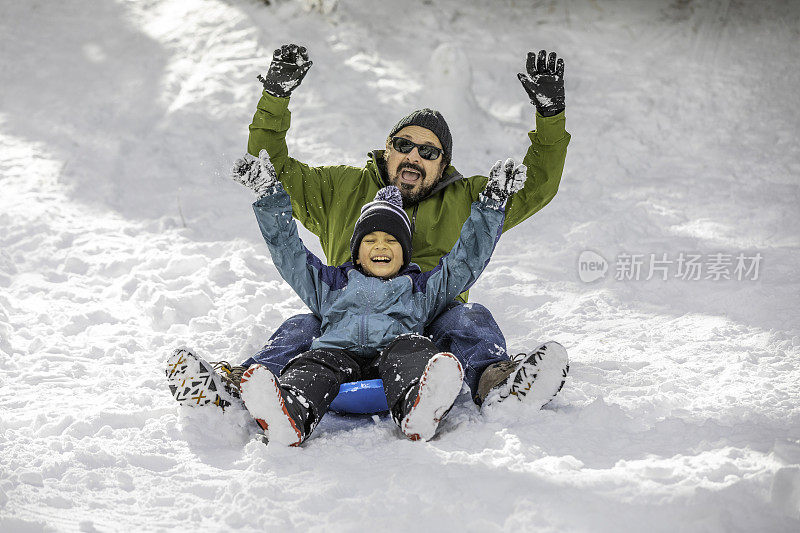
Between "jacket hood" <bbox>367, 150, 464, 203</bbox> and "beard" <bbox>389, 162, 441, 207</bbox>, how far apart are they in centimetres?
2

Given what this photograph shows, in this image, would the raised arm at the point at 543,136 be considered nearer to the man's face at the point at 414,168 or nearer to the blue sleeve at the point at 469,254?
the man's face at the point at 414,168

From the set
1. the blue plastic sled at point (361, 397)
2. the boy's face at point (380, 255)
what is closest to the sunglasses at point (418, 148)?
the boy's face at point (380, 255)

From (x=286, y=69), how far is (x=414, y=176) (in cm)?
75

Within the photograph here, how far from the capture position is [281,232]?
2934 millimetres

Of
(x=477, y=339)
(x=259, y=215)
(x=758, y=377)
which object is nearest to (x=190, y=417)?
(x=259, y=215)

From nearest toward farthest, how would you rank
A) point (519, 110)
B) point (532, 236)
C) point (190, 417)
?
point (190, 417)
point (532, 236)
point (519, 110)

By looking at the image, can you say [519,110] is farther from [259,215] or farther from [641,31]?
[259,215]

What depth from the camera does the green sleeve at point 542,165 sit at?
3.35m

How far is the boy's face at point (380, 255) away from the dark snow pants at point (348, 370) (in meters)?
0.38

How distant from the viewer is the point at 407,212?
3436 millimetres

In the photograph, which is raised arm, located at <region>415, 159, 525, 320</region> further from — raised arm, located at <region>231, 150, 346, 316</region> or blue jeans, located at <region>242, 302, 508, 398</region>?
raised arm, located at <region>231, 150, 346, 316</region>

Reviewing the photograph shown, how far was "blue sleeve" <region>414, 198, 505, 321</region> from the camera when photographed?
9.41 feet

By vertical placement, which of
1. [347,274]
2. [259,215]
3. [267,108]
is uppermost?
[267,108]

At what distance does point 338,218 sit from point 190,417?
128cm
